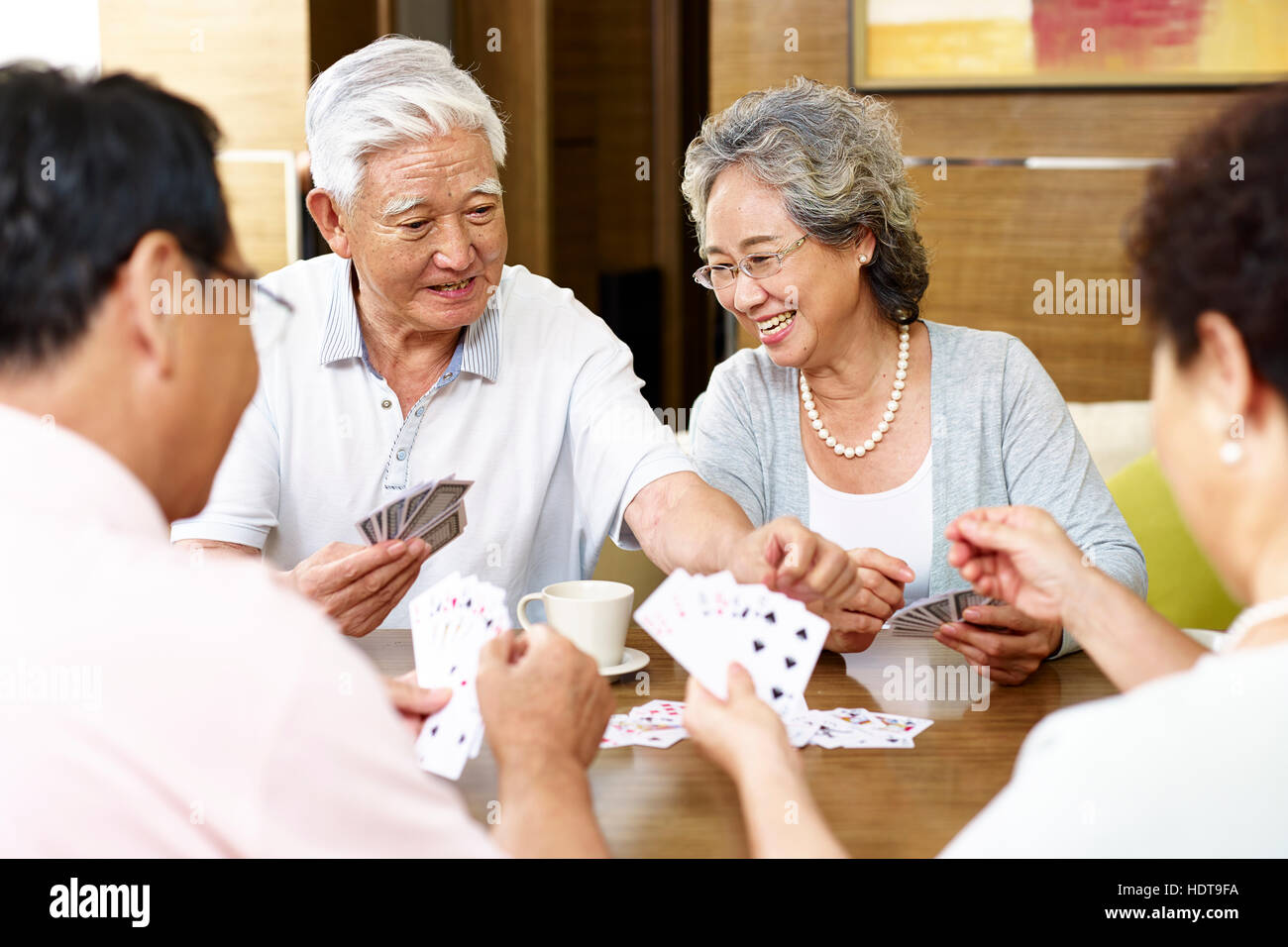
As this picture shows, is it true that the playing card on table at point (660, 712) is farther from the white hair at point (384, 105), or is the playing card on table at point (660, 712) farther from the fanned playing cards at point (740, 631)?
the white hair at point (384, 105)

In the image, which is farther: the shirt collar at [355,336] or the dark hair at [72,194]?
the shirt collar at [355,336]

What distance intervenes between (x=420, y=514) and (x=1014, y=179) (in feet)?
9.00

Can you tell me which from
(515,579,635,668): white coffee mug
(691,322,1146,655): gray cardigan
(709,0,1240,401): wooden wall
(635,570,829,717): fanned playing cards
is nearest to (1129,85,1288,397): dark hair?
(635,570,829,717): fanned playing cards

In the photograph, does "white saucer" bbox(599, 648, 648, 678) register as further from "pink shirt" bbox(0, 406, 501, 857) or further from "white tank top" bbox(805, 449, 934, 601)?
"pink shirt" bbox(0, 406, 501, 857)

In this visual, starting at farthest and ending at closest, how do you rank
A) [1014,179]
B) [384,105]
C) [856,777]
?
[1014,179], [384,105], [856,777]

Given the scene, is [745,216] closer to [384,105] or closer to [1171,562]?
[384,105]

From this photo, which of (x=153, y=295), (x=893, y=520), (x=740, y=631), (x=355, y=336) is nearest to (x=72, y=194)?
(x=153, y=295)

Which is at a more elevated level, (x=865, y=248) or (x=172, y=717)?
(x=865, y=248)

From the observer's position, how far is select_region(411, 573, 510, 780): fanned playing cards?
1363mm

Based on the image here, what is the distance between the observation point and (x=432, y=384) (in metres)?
2.39

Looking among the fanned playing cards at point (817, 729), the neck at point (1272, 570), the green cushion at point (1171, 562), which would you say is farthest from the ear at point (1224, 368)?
the green cushion at point (1171, 562)

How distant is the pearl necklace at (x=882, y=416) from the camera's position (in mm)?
2496

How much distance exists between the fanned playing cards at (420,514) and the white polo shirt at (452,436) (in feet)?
1.44

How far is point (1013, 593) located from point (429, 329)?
126cm
